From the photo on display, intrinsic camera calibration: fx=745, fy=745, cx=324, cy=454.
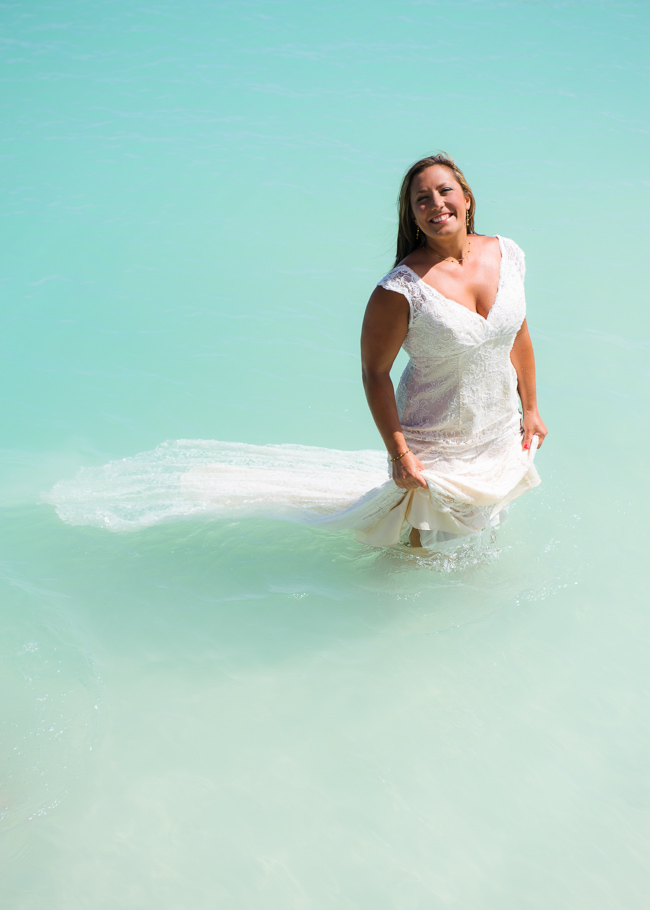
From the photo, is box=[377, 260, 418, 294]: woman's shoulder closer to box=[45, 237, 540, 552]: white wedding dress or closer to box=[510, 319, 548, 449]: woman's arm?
box=[45, 237, 540, 552]: white wedding dress

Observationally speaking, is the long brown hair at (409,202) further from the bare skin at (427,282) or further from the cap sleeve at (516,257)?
the cap sleeve at (516,257)

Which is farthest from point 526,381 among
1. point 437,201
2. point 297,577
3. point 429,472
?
point 297,577

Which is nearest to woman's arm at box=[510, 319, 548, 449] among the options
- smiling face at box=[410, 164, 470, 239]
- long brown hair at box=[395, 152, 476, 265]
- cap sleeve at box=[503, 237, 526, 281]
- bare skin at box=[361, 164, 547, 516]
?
cap sleeve at box=[503, 237, 526, 281]

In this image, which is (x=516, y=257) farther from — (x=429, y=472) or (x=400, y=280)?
(x=429, y=472)

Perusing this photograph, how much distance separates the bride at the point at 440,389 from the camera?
2.89 metres

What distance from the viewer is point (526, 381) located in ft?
11.2

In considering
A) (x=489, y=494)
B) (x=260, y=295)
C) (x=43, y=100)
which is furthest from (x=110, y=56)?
(x=489, y=494)

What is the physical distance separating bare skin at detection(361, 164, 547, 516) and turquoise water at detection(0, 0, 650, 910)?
0.82 metres

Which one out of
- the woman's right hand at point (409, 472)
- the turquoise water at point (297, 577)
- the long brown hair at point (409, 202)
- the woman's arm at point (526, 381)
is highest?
the long brown hair at point (409, 202)

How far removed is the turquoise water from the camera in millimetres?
2455

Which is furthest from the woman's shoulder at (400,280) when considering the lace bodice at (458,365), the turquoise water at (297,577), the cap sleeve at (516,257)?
the turquoise water at (297,577)

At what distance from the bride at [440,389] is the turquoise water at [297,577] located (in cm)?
27

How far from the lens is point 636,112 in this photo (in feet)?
32.2

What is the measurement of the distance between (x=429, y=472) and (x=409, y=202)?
1093mm
